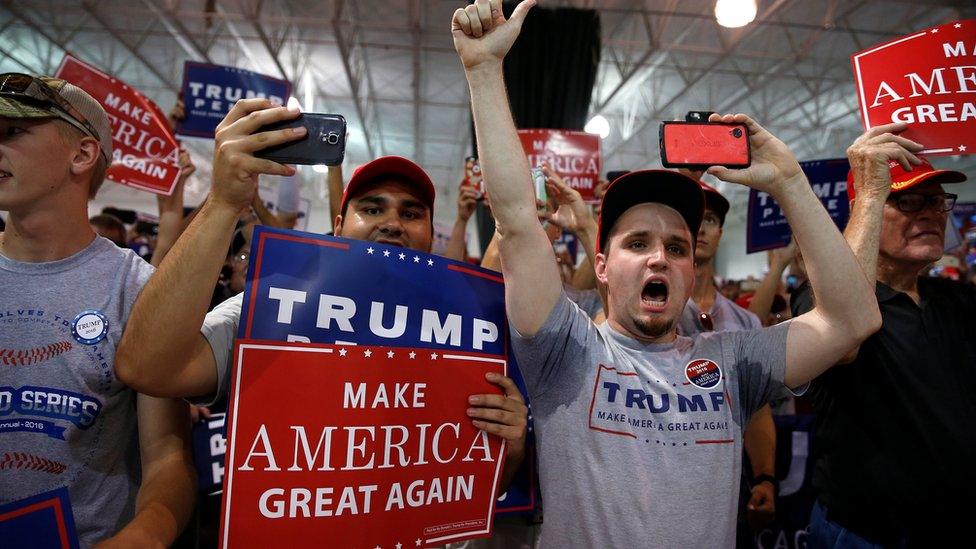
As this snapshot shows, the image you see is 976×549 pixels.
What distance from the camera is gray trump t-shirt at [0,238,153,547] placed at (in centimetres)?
120

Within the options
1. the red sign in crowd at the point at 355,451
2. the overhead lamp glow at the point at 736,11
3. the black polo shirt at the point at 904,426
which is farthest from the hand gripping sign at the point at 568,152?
the red sign in crowd at the point at 355,451

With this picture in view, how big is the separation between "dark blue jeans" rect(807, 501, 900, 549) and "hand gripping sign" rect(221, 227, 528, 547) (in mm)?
1249

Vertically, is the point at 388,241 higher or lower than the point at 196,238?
higher

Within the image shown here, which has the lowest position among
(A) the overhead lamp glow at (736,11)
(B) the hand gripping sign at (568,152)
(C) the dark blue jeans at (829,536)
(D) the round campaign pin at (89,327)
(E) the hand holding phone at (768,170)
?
(C) the dark blue jeans at (829,536)

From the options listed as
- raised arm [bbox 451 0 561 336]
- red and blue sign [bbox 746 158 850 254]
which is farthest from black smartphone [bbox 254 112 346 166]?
red and blue sign [bbox 746 158 850 254]

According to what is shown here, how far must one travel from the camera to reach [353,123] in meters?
15.7

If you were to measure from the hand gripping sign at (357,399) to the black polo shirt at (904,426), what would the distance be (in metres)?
1.22

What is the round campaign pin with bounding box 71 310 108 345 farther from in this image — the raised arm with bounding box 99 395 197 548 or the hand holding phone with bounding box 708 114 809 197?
the hand holding phone with bounding box 708 114 809 197

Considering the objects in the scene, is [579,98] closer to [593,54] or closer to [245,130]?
[593,54]

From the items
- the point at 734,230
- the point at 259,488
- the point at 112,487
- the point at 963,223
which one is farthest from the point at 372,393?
the point at 734,230

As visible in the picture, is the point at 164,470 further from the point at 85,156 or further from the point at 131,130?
the point at 131,130

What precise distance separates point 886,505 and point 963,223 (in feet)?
29.0

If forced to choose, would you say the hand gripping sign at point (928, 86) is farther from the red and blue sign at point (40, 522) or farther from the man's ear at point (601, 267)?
the red and blue sign at point (40, 522)

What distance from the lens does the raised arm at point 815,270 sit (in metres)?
1.50
